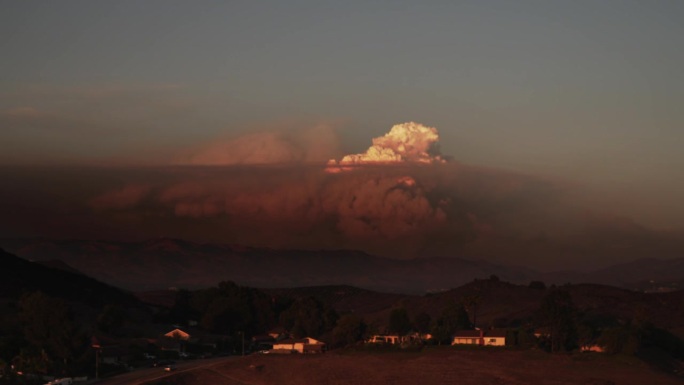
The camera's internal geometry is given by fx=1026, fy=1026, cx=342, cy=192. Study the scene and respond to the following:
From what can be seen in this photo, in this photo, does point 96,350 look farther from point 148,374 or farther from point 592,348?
point 592,348

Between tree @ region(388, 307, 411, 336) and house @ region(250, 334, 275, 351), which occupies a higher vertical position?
tree @ region(388, 307, 411, 336)

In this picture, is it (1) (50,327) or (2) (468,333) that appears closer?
(1) (50,327)

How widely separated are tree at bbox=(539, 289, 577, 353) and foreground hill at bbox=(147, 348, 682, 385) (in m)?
7.73

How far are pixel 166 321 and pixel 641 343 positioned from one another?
8248 cm

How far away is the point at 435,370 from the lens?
110562mm

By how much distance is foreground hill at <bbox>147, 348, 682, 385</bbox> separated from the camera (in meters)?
106

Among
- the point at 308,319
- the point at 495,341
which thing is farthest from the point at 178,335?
the point at 495,341

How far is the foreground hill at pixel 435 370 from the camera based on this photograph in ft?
348

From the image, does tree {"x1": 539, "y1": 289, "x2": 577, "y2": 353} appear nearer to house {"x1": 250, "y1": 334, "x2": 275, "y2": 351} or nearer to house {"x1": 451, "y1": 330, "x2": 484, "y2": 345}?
house {"x1": 451, "y1": 330, "x2": 484, "y2": 345}

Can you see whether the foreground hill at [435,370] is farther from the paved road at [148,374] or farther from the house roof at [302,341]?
the house roof at [302,341]

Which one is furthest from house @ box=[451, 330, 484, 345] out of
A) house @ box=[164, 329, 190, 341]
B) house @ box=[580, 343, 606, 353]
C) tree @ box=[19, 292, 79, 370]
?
tree @ box=[19, 292, 79, 370]

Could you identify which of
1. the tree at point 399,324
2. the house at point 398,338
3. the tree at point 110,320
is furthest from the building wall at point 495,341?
the tree at point 110,320

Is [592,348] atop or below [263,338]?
below

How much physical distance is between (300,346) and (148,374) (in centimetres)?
3351
